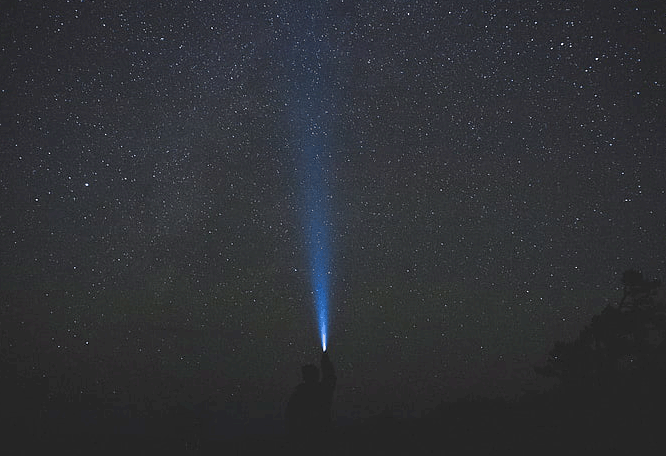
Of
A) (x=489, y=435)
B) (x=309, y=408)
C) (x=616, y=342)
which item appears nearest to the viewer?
(x=309, y=408)

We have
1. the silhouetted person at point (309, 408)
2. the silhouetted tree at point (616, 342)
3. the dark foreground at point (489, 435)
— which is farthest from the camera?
the silhouetted tree at point (616, 342)

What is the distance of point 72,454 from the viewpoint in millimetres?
13820

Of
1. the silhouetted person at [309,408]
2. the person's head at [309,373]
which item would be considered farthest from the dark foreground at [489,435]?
the person's head at [309,373]

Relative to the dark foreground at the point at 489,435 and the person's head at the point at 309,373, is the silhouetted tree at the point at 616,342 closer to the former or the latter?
the dark foreground at the point at 489,435

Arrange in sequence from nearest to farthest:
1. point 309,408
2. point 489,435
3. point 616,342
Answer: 1. point 309,408
2. point 489,435
3. point 616,342

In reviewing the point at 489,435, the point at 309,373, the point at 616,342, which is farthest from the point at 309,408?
the point at 616,342

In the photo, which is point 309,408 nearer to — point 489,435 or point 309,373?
point 309,373

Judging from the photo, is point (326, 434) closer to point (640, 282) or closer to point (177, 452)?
point (177, 452)

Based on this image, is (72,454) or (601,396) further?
(72,454)

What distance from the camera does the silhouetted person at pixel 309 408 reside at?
22.9ft

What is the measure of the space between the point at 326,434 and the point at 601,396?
22.3 ft

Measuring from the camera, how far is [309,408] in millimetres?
7043

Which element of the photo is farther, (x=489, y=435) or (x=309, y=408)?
(x=489, y=435)

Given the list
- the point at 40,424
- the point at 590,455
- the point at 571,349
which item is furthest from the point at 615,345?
the point at 40,424
